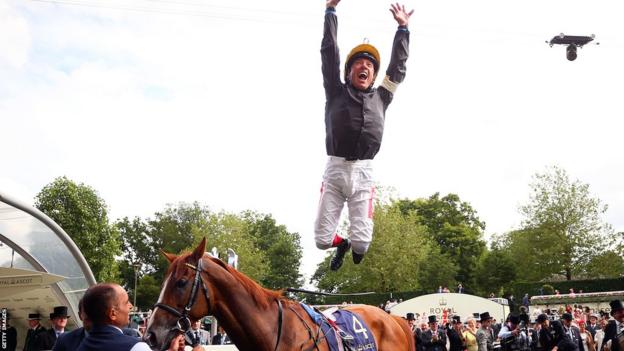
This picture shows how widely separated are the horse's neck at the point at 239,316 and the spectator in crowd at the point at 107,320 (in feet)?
7.77

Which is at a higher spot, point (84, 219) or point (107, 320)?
point (84, 219)

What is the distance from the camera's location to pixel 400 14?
6582 mm

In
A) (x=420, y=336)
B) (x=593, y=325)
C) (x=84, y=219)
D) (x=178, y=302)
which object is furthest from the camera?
(x=84, y=219)

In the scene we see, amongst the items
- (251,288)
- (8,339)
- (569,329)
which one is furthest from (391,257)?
(251,288)

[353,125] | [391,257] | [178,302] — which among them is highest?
[391,257]

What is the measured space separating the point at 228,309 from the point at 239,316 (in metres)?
0.13

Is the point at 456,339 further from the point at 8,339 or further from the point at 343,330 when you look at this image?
the point at 8,339

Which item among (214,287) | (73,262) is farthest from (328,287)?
(214,287)

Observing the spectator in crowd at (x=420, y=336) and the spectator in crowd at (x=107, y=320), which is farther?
the spectator in crowd at (x=420, y=336)

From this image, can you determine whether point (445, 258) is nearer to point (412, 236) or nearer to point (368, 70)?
point (412, 236)

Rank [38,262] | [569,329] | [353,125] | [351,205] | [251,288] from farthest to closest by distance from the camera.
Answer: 1. [38,262]
2. [569,329]
3. [351,205]
4. [251,288]
5. [353,125]

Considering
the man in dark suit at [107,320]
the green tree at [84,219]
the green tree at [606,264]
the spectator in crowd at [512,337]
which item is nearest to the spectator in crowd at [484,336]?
the spectator in crowd at [512,337]

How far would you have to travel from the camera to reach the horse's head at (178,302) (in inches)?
225

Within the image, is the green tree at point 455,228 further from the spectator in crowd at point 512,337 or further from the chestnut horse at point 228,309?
the chestnut horse at point 228,309
